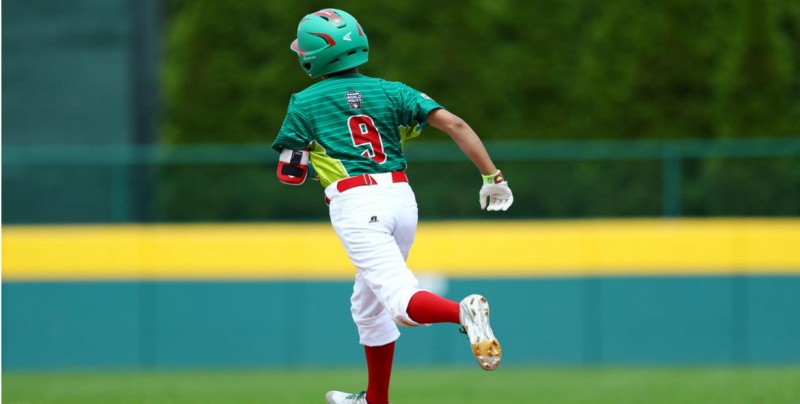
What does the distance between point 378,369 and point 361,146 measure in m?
1.14

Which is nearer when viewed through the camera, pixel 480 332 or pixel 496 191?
pixel 480 332

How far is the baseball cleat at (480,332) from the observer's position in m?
4.66

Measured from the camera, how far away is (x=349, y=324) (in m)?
11.2

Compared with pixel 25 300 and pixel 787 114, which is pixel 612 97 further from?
pixel 25 300

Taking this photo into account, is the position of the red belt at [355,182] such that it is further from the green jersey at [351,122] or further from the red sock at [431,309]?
the red sock at [431,309]

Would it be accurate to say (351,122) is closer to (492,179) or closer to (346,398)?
(492,179)

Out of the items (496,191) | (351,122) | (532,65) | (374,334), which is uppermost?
(532,65)

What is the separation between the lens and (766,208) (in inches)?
462

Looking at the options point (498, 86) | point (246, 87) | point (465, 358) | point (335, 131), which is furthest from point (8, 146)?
point (335, 131)

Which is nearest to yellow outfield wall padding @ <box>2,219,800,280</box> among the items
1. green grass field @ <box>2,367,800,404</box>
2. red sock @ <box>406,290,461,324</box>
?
green grass field @ <box>2,367,800,404</box>

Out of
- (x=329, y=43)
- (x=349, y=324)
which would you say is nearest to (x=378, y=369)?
(x=329, y=43)

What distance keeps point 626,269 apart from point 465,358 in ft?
5.69

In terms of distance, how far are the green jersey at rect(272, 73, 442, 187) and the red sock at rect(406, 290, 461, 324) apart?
0.64 meters

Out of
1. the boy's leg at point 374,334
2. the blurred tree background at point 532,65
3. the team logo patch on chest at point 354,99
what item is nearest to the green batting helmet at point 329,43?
the team logo patch on chest at point 354,99
